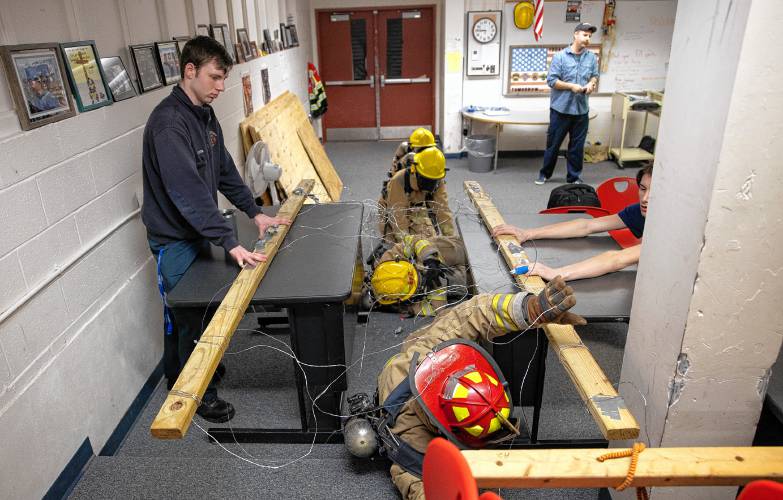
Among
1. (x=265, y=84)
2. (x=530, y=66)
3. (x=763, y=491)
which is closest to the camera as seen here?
(x=763, y=491)

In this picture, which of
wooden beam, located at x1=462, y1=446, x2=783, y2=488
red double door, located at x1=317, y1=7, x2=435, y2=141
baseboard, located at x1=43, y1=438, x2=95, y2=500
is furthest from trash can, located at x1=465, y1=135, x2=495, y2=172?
wooden beam, located at x1=462, y1=446, x2=783, y2=488

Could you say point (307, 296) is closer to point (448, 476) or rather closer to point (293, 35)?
point (448, 476)

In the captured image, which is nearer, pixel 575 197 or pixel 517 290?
pixel 517 290

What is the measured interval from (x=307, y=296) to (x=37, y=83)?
4.31ft

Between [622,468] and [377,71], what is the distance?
8270 millimetres

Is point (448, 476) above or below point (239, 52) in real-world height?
below

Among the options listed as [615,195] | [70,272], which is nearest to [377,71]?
[615,195]

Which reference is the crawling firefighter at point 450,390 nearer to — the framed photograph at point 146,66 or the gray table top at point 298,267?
the gray table top at point 298,267

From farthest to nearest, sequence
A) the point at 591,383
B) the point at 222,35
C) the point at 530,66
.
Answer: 1. the point at 530,66
2. the point at 222,35
3. the point at 591,383

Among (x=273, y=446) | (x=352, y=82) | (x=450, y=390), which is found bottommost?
(x=273, y=446)

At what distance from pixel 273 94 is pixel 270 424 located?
13.8 ft

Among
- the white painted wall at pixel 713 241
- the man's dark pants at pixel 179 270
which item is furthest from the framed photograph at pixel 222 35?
the white painted wall at pixel 713 241

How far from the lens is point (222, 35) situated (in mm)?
4324

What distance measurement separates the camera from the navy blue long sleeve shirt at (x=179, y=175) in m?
2.35
